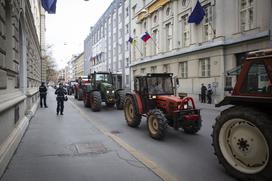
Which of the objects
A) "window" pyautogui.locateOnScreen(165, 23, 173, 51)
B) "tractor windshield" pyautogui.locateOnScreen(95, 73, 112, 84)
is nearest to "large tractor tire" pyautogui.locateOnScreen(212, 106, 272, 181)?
"tractor windshield" pyautogui.locateOnScreen(95, 73, 112, 84)

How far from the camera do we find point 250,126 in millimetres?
5590

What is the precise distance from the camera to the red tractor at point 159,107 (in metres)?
9.28

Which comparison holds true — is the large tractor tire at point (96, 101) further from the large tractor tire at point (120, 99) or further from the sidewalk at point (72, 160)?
the sidewalk at point (72, 160)

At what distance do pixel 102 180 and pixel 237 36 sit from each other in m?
19.7

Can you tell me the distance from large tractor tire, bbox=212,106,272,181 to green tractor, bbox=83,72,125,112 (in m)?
12.2

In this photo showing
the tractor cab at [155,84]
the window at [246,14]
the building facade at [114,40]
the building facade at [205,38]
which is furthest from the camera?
the building facade at [114,40]

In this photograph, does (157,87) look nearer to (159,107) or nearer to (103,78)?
(159,107)

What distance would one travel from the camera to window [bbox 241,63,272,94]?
552 centimetres

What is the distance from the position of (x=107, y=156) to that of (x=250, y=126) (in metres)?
3.38

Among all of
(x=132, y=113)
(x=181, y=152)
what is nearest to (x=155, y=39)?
(x=132, y=113)

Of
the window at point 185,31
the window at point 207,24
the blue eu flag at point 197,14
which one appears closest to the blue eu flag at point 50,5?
the blue eu flag at point 197,14

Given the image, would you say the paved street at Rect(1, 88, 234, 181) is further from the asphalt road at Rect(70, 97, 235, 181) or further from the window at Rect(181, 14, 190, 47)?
the window at Rect(181, 14, 190, 47)

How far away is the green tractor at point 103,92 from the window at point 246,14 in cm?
985

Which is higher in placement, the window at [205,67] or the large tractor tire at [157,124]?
the window at [205,67]
